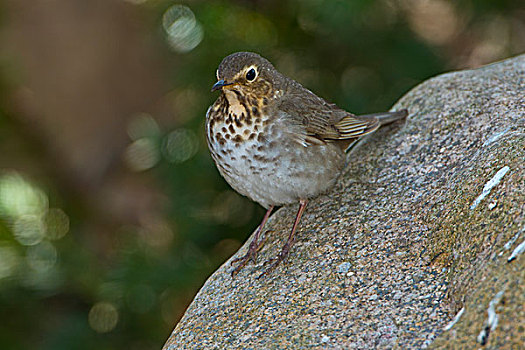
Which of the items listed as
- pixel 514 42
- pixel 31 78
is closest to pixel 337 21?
pixel 514 42

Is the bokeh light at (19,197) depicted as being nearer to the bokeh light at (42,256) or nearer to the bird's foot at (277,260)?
the bokeh light at (42,256)

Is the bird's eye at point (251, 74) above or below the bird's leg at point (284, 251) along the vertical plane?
above

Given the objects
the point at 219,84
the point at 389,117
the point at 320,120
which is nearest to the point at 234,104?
the point at 219,84

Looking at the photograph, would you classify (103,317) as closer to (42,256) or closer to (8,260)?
(42,256)

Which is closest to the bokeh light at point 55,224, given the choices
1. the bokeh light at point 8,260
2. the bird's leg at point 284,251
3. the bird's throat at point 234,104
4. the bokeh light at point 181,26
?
the bokeh light at point 8,260

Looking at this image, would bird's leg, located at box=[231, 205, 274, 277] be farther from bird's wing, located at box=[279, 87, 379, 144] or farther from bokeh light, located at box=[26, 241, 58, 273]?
bokeh light, located at box=[26, 241, 58, 273]

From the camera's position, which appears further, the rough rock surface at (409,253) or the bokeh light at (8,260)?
the bokeh light at (8,260)

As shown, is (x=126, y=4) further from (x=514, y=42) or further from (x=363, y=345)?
(x=363, y=345)

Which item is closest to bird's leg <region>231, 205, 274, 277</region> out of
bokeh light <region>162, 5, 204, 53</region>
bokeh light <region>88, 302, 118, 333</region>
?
bokeh light <region>162, 5, 204, 53</region>
